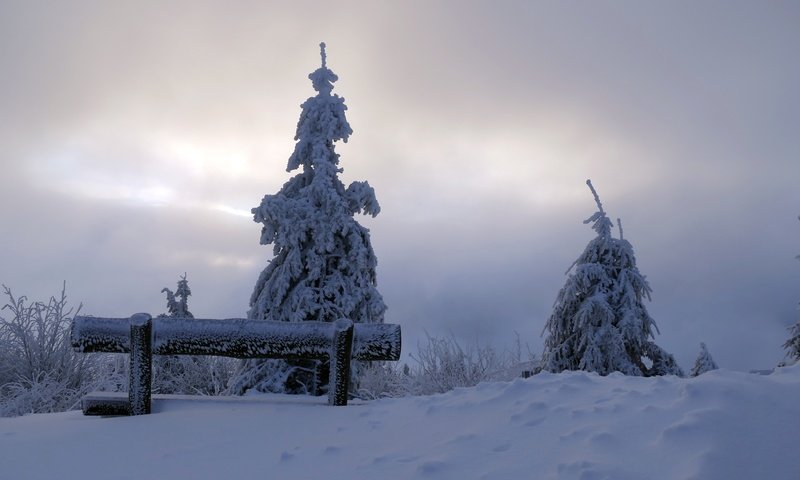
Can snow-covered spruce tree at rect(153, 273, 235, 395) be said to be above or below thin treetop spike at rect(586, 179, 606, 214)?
below

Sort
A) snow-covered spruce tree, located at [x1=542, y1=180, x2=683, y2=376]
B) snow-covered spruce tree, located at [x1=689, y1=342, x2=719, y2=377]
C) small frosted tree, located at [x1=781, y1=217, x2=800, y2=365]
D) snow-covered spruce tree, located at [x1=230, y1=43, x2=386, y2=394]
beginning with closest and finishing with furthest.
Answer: small frosted tree, located at [x1=781, y1=217, x2=800, y2=365] < snow-covered spruce tree, located at [x1=542, y1=180, x2=683, y2=376] < snow-covered spruce tree, located at [x1=230, y1=43, x2=386, y2=394] < snow-covered spruce tree, located at [x1=689, y1=342, x2=719, y2=377]

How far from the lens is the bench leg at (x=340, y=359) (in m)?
7.76

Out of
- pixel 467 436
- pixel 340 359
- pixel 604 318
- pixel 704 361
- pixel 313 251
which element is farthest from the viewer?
pixel 704 361

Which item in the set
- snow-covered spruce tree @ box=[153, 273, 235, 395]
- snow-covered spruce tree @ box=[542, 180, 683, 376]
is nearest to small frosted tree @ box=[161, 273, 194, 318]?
snow-covered spruce tree @ box=[153, 273, 235, 395]

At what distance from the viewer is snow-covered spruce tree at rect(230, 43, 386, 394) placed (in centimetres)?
1398

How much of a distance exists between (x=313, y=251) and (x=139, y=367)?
7.12 m

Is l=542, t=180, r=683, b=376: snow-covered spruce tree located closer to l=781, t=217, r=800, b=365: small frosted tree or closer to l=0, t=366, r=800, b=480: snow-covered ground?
l=781, t=217, r=800, b=365: small frosted tree

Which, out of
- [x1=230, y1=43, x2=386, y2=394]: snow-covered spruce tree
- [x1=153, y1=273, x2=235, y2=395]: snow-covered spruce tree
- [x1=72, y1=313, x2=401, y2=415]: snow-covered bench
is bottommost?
[x1=153, y1=273, x2=235, y2=395]: snow-covered spruce tree

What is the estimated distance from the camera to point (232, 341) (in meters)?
7.79

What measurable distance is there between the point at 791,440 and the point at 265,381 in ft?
36.6

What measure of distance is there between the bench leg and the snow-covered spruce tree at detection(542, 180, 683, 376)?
6.59 m

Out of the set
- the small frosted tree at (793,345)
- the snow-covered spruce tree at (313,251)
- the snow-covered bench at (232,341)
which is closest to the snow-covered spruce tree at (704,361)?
the small frosted tree at (793,345)

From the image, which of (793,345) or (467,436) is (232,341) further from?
(793,345)

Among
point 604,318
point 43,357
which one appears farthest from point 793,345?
point 43,357
